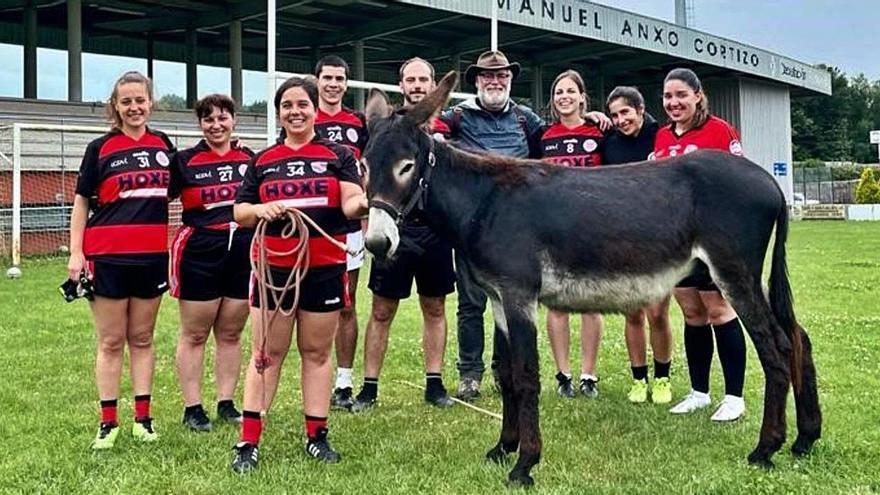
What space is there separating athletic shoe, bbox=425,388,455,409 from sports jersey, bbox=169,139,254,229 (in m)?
1.99

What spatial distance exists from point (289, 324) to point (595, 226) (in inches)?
69.7

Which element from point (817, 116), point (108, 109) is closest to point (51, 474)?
point (108, 109)

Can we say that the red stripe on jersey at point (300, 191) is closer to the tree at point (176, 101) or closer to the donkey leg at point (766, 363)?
the donkey leg at point (766, 363)

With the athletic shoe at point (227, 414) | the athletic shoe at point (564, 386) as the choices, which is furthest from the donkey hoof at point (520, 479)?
the athletic shoe at point (227, 414)

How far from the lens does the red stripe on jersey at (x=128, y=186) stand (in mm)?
4793

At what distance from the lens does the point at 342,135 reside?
590cm

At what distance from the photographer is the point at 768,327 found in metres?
4.45

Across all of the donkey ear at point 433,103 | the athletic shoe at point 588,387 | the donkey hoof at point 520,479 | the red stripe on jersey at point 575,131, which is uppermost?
the red stripe on jersey at point 575,131

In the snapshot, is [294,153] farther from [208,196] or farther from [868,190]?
[868,190]

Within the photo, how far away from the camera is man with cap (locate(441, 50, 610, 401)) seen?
19.6 feet

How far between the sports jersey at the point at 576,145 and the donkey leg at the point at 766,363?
1.85 metres

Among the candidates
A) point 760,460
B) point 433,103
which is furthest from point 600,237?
point 760,460

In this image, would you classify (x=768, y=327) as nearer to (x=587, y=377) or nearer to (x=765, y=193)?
(x=765, y=193)

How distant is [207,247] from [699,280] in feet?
10.0
